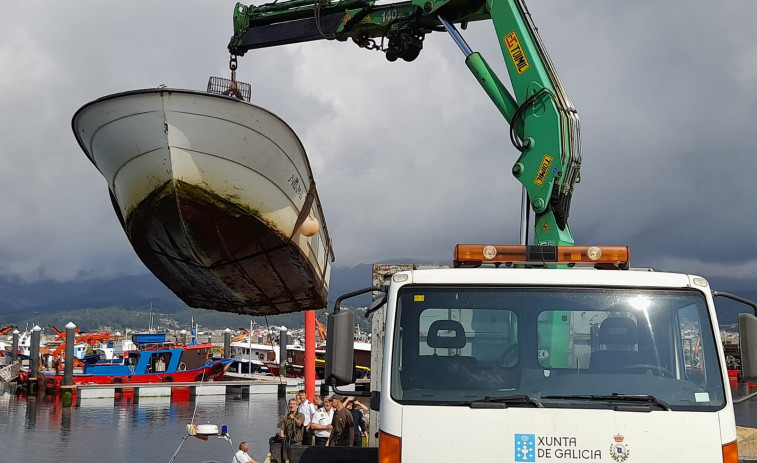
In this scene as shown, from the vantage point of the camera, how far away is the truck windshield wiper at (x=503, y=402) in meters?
4.23

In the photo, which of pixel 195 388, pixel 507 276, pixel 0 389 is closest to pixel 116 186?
pixel 507 276

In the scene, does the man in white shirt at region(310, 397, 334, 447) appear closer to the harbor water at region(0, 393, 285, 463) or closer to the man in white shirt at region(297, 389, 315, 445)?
the man in white shirt at region(297, 389, 315, 445)

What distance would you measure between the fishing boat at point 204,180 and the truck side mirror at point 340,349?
15.5 ft

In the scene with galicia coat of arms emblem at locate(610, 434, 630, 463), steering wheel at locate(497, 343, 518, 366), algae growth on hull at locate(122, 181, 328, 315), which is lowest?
galicia coat of arms emblem at locate(610, 434, 630, 463)

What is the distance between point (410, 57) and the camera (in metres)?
10.5

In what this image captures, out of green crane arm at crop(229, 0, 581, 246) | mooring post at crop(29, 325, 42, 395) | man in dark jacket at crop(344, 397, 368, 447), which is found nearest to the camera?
green crane arm at crop(229, 0, 581, 246)

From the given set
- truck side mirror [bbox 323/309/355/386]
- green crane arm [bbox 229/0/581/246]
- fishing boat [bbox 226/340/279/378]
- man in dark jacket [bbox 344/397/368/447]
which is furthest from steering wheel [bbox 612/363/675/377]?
fishing boat [bbox 226/340/279/378]

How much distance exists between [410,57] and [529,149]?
114 inches

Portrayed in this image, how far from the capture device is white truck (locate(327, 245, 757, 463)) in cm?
412

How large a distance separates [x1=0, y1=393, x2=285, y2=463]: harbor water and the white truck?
516 inches

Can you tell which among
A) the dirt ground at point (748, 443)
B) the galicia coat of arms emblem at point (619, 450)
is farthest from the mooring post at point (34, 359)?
the galicia coat of arms emblem at point (619, 450)

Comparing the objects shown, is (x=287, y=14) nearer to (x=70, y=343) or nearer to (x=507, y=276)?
(x=507, y=276)

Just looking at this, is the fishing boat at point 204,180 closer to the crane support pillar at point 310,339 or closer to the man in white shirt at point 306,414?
the man in white shirt at point 306,414

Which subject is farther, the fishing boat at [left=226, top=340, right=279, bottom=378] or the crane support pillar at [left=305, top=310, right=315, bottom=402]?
the fishing boat at [left=226, top=340, right=279, bottom=378]
